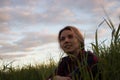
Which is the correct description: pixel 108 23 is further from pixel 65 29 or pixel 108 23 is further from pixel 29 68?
pixel 29 68

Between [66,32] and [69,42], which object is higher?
[66,32]

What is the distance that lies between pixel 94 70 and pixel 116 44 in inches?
18.1

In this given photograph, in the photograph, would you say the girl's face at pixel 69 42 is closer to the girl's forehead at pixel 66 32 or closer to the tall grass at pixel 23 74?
the girl's forehead at pixel 66 32

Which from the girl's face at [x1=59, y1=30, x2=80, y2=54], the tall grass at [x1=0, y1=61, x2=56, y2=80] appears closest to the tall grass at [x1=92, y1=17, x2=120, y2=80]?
the girl's face at [x1=59, y1=30, x2=80, y2=54]

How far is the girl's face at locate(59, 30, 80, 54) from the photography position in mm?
4859

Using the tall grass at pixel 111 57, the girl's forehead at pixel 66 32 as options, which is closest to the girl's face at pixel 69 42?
the girl's forehead at pixel 66 32

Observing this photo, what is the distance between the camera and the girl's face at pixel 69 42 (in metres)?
4.86

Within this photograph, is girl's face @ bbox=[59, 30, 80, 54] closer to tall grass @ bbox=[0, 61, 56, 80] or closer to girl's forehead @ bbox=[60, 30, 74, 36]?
girl's forehead @ bbox=[60, 30, 74, 36]

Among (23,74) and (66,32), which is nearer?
(66,32)

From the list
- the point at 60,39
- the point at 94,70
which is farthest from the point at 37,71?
the point at 94,70

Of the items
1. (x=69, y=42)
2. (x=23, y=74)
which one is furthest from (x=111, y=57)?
(x=23, y=74)

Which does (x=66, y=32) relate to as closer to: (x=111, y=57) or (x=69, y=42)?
(x=69, y=42)

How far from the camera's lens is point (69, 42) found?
4898mm

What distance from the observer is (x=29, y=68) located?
7469 millimetres
